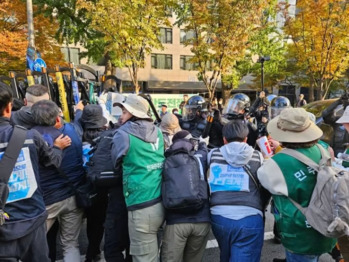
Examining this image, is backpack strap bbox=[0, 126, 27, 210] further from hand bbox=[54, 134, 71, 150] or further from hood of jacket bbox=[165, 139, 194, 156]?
hood of jacket bbox=[165, 139, 194, 156]

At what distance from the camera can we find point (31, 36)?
988 cm

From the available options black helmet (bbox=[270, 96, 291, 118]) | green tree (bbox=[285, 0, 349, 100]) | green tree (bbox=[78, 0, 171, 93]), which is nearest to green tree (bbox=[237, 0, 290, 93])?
green tree (bbox=[285, 0, 349, 100])

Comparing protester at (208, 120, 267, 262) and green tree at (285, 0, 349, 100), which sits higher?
green tree at (285, 0, 349, 100)

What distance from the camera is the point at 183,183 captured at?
238cm

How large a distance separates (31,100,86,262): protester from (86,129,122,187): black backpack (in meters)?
0.34

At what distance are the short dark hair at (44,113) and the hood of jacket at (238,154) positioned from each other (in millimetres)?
1639

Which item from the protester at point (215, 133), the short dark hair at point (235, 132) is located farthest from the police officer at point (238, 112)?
the short dark hair at point (235, 132)

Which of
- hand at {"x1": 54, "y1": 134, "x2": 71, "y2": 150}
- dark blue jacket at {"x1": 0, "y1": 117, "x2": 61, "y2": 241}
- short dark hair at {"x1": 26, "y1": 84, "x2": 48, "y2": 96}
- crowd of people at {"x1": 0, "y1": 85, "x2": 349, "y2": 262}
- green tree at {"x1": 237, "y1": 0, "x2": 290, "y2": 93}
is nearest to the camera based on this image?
dark blue jacket at {"x1": 0, "y1": 117, "x2": 61, "y2": 241}

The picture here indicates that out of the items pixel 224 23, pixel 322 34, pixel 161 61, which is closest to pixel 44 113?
pixel 224 23

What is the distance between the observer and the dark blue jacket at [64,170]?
2.61 metres

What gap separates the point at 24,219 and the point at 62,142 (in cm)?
81

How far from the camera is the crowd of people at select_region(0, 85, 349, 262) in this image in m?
1.97

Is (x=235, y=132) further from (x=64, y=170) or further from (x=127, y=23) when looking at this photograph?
(x=127, y=23)

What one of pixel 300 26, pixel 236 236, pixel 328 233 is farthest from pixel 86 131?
pixel 300 26
